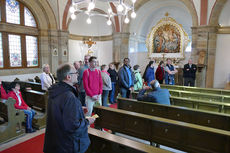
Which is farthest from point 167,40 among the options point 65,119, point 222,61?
point 65,119

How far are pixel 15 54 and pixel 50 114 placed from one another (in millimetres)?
9884

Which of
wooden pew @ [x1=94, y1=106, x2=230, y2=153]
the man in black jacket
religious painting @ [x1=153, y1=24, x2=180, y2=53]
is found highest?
religious painting @ [x1=153, y1=24, x2=180, y2=53]

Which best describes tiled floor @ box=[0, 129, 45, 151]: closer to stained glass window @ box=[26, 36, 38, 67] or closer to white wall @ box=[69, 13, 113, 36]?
stained glass window @ box=[26, 36, 38, 67]

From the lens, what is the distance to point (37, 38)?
35.9 ft

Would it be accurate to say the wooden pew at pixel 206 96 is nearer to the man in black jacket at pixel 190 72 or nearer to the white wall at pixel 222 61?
the man in black jacket at pixel 190 72

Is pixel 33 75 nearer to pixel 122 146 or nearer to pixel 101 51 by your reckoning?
pixel 101 51

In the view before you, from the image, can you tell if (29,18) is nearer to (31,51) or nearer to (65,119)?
(31,51)

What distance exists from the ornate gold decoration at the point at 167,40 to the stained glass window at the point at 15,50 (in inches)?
376

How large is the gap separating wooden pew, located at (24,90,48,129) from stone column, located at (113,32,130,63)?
8185 millimetres

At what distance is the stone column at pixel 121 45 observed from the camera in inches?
504

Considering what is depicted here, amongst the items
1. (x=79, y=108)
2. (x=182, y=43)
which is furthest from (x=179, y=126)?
(x=182, y=43)

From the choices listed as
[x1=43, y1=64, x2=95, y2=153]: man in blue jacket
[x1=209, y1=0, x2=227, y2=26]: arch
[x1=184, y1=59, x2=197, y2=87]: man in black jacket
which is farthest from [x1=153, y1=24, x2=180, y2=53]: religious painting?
[x1=43, y1=64, x2=95, y2=153]: man in blue jacket

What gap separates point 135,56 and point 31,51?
26.2 ft

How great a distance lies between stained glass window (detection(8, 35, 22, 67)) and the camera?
974cm
